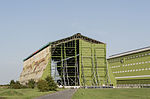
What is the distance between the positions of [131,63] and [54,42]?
119 feet

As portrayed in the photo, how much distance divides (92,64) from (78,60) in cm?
835

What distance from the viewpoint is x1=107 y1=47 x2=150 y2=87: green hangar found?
91.9 metres

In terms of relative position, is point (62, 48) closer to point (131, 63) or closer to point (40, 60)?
point (40, 60)

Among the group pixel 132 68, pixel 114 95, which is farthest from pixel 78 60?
pixel 114 95

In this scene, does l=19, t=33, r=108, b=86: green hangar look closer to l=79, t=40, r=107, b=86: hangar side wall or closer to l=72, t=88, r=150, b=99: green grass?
l=79, t=40, r=107, b=86: hangar side wall

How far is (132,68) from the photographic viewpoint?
101m

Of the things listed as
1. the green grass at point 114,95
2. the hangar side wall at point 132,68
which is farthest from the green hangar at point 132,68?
the green grass at point 114,95

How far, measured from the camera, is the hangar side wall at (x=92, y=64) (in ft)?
314

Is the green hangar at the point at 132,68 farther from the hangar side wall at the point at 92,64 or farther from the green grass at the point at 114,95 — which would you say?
the green grass at the point at 114,95

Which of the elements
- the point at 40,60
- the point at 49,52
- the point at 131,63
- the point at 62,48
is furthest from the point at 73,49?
the point at 131,63

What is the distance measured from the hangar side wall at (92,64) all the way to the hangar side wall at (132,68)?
15.1ft

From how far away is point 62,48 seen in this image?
4008 inches

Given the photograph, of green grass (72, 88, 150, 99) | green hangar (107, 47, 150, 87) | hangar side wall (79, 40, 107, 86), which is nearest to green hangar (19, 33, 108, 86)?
hangar side wall (79, 40, 107, 86)

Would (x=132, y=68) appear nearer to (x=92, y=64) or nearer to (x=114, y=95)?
(x=92, y=64)
